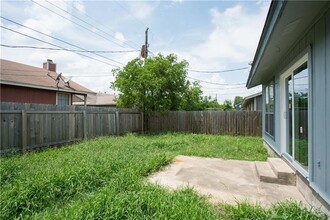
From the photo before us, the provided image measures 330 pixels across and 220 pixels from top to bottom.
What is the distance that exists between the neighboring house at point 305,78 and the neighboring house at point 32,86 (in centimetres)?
1127

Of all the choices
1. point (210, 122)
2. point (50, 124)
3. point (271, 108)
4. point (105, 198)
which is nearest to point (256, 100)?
point (210, 122)

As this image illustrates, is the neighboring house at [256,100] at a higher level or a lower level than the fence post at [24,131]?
higher

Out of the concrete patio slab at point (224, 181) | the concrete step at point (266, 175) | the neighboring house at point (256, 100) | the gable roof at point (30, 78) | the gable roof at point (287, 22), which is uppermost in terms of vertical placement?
the gable roof at point (30, 78)

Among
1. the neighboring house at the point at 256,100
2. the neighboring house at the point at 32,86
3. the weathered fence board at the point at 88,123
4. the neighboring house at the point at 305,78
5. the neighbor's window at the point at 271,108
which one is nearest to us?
the neighboring house at the point at 305,78

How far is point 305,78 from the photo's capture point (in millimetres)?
3268

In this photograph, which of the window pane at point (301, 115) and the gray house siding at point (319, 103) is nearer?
the gray house siding at point (319, 103)

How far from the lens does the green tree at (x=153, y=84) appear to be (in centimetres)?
1134

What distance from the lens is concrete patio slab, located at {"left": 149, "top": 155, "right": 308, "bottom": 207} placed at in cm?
320

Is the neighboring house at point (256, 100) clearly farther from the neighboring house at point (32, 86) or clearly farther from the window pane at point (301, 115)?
the neighboring house at point (32, 86)

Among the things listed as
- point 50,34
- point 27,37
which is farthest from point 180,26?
point 27,37

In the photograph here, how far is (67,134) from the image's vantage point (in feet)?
25.2

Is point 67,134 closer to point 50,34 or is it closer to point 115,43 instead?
point 50,34

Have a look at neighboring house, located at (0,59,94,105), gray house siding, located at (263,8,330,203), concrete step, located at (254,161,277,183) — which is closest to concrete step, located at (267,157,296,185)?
concrete step, located at (254,161,277,183)

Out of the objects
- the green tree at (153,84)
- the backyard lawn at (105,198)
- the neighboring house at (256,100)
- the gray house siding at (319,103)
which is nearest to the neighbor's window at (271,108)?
the gray house siding at (319,103)
